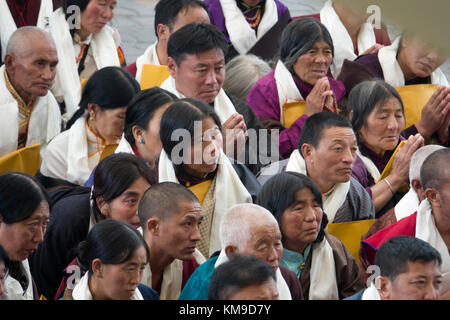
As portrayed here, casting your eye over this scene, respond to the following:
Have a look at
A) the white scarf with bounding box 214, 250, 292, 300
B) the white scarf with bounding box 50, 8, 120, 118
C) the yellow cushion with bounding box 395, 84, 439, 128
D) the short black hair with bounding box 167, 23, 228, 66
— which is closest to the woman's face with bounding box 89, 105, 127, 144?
the short black hair with bounding box 167, 23, 228, 66

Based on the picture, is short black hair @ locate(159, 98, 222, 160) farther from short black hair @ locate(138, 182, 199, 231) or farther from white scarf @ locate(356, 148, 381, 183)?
white scarf @ locate(356, 148, 381, 183)

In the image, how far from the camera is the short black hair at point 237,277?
1.81 m

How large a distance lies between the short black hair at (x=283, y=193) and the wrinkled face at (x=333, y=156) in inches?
14.8

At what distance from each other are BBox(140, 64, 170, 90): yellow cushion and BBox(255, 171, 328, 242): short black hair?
1.37 metres

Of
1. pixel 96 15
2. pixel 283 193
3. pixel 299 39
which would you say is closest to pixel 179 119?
pixel 283 193

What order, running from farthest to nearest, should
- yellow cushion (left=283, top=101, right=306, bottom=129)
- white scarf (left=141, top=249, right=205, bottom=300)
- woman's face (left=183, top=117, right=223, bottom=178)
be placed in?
1. yellow cushion (left=283, top=101, right=306, bottom=129)
2. woman's face (left=183, top=117, right=223, bottom=178)
3. white scarf (left=141, top=249, right=205, bottom=300)

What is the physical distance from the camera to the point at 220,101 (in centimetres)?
337

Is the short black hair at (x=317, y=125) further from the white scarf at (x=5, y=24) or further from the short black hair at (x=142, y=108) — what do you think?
the white scarf at (x=5, y=24)

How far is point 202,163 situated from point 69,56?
157 centimetres

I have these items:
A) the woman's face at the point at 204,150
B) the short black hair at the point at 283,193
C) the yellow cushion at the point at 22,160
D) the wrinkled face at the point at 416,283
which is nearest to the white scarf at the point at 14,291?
the yellow cushion at the point at 22,160

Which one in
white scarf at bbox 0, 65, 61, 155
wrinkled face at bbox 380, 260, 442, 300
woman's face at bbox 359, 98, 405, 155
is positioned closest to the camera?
wrinkled face at bbox 380, 260, 442, 300

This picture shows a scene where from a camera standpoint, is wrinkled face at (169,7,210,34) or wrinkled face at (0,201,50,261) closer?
wrinkled face at (0,201,50,261)

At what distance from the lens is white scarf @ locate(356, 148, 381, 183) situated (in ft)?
11.0

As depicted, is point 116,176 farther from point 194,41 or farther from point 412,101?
point 412,101
